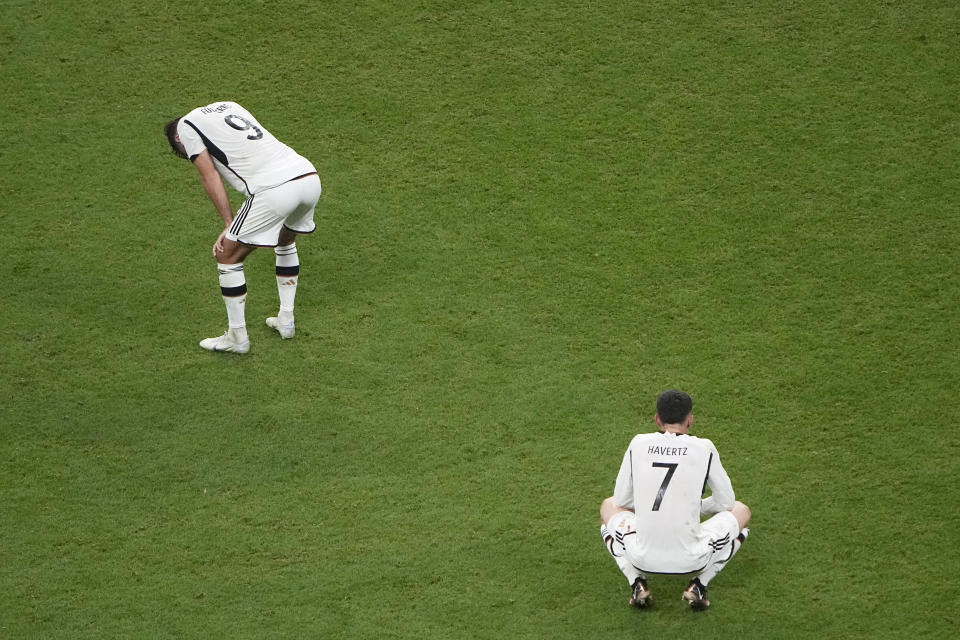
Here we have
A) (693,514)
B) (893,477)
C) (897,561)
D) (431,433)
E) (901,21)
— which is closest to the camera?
(693,514)

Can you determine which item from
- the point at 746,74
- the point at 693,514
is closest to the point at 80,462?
the point at 693,514

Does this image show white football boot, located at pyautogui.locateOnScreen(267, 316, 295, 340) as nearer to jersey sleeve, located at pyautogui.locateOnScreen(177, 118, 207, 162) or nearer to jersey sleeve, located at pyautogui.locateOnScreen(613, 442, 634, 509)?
jersey sleeve, located at pyautogui.locateOnScreen(177, 118, 207, 162)

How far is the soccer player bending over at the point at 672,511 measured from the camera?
5219 mm

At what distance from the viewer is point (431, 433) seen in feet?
21.7

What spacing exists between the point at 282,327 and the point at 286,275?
0.35 metres

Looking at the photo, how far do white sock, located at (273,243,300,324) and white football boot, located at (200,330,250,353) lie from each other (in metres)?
0.32

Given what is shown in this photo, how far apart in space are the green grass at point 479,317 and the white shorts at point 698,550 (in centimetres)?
33

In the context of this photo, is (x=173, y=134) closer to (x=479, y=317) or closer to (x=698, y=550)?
(x=479, y=317)

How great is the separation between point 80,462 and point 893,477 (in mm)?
4544

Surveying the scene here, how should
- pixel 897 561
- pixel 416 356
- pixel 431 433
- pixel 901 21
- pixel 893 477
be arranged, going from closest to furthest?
pixel 897 561
pixel 893 477
pixel 431 433
pixel 416 356
pixel 901 21

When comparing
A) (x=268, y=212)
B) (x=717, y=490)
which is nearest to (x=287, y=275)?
(x=268, y=212)

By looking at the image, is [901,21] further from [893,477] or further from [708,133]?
[893,477]

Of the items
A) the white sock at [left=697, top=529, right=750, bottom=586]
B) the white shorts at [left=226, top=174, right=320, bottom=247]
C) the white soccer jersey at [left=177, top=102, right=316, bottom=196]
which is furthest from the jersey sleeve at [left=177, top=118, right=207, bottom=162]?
the white sock at [left=697, top=529, right=750, bottom=586]

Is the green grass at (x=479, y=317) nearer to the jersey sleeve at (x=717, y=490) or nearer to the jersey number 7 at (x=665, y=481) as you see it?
the jersey sleeve at (x=717, y=490)
